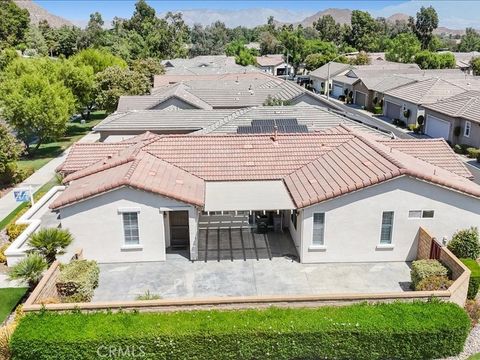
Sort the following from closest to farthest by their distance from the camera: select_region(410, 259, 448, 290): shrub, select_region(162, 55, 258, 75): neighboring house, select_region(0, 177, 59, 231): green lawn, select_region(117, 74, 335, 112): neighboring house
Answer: select_region(410, 259, 448, 290): shrub < select_region(0, 177, 59, 231): green lawn < select_region(117, 74, 335, 112): neighboring house < select_region(162, 55, 258, 75): neighboring house

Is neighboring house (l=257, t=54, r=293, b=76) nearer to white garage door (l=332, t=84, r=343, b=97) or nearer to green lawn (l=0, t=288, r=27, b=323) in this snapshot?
white garage door (l=332, t=84, r=343, b=97)

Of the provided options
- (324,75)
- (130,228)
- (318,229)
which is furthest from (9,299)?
(324,75)

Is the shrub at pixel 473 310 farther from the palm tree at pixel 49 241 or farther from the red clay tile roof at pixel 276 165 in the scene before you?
the palm tree at pixel 49 241

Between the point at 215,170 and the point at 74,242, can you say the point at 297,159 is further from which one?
the point at 74,242

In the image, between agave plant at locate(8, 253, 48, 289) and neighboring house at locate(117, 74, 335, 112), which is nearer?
agave plant at locate(8, 253, 48, 289)

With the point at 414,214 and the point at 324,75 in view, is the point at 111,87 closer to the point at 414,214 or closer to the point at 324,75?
the point at 324,75

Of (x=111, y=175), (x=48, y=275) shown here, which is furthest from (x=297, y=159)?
(x=48, y=275)

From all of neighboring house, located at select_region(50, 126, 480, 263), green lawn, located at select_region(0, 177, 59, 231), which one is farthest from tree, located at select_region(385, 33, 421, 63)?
neighboring house, located at select_region(50, 126, 480, 263)
